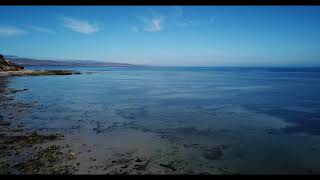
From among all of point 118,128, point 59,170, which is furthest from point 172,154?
point 118,128

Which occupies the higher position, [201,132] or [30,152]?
[201,132]

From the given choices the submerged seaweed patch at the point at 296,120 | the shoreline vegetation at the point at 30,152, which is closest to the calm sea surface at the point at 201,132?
the submerged seaweed patch at the point at 296,120

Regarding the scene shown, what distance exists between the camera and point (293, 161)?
9938 millimetres

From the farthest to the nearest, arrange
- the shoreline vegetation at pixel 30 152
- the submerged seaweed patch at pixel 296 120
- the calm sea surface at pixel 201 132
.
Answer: the submerged seaweed patch at pixel 296 120
the calm sea surface at pixel 201 132
the shoreline vegetation at pixel 30 152

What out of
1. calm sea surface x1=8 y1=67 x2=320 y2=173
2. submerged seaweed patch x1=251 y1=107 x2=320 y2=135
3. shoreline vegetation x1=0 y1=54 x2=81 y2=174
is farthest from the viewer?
submerged seaweed patch x1=251 y1=107 x2=320 y2=135

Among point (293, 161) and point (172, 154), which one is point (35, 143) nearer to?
point (172, 154)

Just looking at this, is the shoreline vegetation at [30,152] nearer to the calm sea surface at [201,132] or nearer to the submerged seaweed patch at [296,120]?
the calm sea surface at [201,132]

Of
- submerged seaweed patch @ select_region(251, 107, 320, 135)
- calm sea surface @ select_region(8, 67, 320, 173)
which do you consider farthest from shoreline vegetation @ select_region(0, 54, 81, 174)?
submerged seaweed patch @ select_region(251, 107, 320, 135)

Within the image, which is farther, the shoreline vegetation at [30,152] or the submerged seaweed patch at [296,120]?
the submerged seaweed patch at [296,120]

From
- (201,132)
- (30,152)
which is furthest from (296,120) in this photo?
(30,152)

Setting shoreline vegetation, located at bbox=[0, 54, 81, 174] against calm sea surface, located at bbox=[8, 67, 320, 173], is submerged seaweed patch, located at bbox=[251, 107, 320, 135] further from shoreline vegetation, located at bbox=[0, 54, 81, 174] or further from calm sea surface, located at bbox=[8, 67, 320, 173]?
shoreline vegetation, located at bbox=[0, 54, 81, 174]

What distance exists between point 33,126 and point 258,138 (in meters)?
10.9

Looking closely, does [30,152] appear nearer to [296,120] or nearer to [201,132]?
[201,132]

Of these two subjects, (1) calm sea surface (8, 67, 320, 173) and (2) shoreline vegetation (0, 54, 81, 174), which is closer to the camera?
(2) shoreline vegetation (0, 54, 81, 174)
